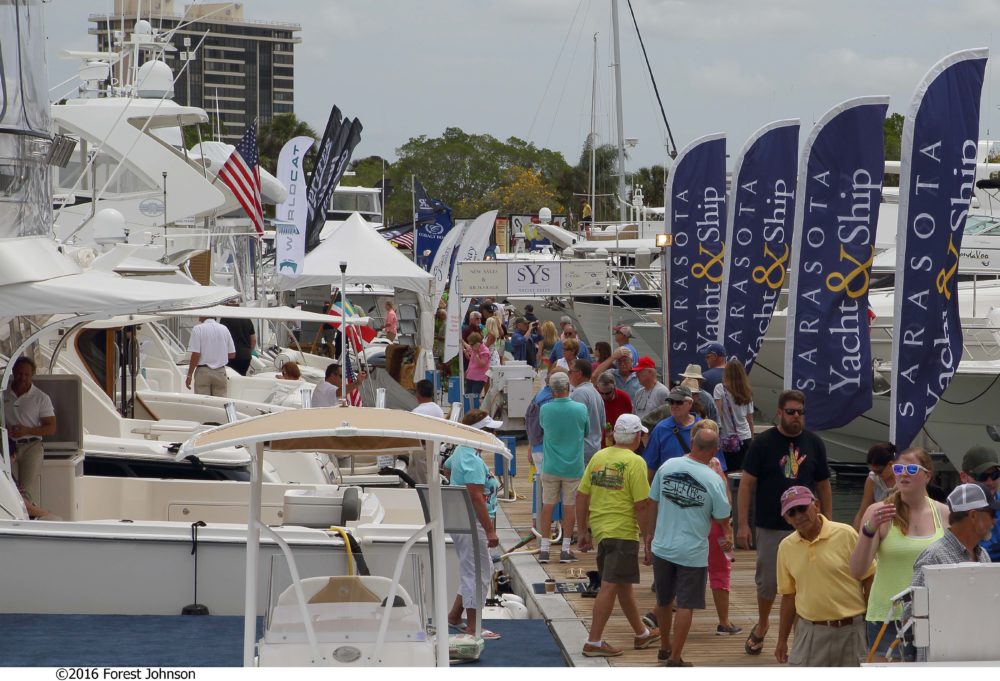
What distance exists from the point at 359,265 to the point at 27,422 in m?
10.8

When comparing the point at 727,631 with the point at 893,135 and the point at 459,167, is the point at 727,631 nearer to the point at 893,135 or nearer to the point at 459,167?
the point at 893,135

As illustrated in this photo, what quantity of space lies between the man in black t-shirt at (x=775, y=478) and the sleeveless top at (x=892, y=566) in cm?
203

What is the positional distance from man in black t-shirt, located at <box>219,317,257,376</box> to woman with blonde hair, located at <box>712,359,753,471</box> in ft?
35.4

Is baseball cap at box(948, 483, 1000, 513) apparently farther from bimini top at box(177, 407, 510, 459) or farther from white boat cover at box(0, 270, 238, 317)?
white boat cover at box(0, 270, 238, 317)

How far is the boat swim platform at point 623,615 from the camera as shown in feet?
31.6

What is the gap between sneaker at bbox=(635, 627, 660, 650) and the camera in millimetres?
9898

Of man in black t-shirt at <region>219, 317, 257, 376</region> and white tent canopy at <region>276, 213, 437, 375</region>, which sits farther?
man in black t-shirt at <region>219, 317, 257, 376</region>

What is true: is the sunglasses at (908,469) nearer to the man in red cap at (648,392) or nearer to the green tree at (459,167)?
the man in red cap at (648,392)

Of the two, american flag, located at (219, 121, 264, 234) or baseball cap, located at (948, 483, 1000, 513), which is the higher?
american flag, located at (219, 121, 264, 234)

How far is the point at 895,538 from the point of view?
24.0 feet

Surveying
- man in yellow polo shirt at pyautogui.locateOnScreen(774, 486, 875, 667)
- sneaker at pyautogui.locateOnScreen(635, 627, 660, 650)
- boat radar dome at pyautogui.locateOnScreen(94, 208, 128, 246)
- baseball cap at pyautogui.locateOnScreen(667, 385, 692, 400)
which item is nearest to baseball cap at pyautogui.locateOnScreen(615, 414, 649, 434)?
baseball cap at pyautogui.locateOnScreen(667, 385, 692, 400)

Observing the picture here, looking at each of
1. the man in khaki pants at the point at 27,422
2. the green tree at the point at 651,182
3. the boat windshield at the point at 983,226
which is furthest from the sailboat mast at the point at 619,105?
the green tree at the point at 651,182

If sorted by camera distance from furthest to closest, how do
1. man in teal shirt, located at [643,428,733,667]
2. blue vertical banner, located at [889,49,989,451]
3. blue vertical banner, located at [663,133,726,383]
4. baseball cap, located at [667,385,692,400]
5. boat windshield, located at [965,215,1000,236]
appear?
boat windshield, located at [965,215,1000,236]
blue vertical banner, located at [663,133,726,383]
baseball cap, located at [667,385,692,400]
blue vertical banner, located at [889,49,989,451]
man in teal shirt, located at [643,428,733,667]

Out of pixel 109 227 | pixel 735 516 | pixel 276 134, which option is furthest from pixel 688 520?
pixel 276 134
